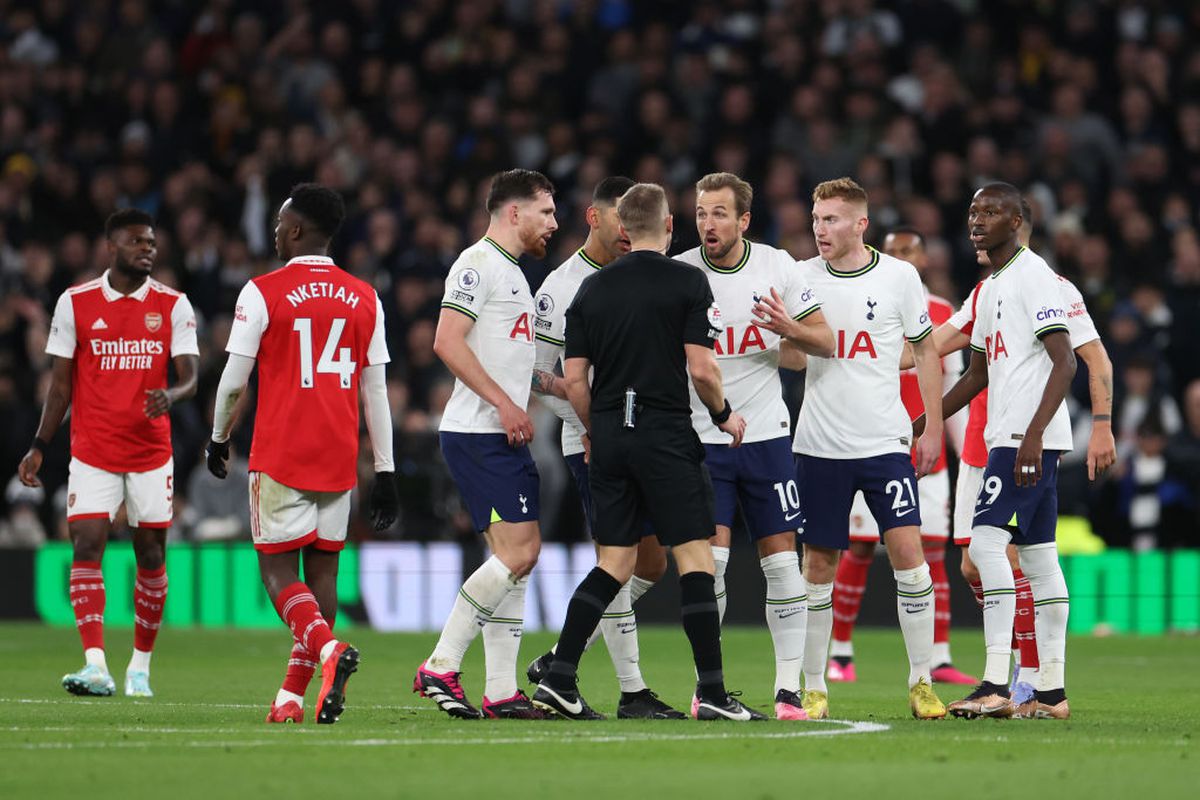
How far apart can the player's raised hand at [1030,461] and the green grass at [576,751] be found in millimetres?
1133

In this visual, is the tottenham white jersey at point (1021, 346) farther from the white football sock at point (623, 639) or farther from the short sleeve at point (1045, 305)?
the white football sock at point (623, 639)

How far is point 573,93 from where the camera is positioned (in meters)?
22.9

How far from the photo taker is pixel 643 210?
355 inches

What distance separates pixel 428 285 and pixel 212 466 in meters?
11.1

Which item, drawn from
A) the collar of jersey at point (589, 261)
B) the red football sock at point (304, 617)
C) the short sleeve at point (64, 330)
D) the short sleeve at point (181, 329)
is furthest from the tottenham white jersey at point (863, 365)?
the short sleeve at point (64, 330)

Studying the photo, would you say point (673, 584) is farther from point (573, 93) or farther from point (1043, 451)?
point (1043, 451)

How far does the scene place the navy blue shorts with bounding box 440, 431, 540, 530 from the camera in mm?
9438

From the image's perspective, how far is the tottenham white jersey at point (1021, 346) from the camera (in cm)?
952

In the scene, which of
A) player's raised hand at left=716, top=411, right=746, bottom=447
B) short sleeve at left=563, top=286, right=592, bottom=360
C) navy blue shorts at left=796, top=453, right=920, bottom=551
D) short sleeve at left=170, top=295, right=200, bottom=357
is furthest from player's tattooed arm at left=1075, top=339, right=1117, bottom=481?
short sleeve at left=170, top=295, right=200, bottom=357

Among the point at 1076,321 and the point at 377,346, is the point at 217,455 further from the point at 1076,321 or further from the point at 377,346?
the point at 1076,321

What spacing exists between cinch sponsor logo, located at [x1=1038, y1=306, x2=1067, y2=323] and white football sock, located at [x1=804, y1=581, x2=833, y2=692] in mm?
1651

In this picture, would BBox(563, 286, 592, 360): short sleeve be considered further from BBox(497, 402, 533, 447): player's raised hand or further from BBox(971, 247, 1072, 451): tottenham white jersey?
BBox(971, 247, 1072, 451): tottenham white jersey

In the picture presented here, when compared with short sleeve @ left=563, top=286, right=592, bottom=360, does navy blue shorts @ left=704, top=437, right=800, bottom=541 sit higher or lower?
lower

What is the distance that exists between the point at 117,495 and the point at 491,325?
10.8ft
